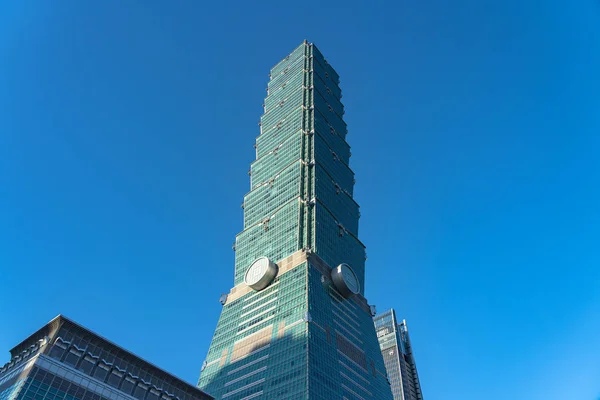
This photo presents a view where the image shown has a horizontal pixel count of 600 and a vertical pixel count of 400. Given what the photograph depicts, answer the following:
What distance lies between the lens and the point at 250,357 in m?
163

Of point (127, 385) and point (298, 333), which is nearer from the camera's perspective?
point (127, 385)

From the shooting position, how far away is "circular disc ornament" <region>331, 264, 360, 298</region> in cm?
18462

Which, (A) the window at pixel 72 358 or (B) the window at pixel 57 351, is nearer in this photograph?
(B) the window at pixel 57 351

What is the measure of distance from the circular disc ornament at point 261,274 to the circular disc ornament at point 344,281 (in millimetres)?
22162

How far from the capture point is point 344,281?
606 ft

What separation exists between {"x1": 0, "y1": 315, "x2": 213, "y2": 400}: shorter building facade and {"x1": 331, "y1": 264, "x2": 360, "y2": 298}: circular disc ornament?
92.9 metres

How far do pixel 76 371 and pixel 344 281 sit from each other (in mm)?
112624

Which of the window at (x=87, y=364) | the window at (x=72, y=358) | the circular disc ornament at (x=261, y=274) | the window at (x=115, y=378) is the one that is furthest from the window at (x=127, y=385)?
the circular disc ornament at (x=261, y=274)

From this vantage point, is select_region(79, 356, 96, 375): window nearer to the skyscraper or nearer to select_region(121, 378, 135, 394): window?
select_region(121, 378, 135, 394): window

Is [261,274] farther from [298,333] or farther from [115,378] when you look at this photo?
[115,378]

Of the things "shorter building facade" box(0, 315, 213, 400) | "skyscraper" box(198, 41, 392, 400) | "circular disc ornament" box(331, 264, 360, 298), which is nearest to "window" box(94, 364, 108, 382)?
"shorter building facade" box(0, 315, 213, 400)

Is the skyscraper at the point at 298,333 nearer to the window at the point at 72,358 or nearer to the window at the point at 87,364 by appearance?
the window at the point at 87,364

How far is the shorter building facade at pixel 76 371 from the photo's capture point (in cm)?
8062

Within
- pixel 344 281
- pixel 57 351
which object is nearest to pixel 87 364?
pixel 57 351
